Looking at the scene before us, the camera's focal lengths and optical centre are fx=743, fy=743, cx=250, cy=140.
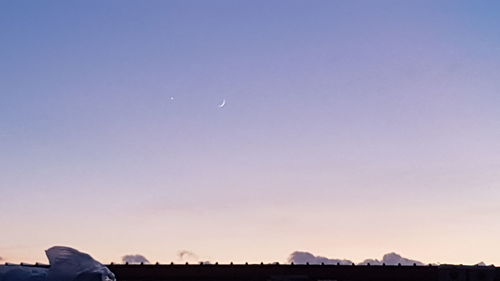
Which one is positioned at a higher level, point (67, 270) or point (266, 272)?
point (266, 272)

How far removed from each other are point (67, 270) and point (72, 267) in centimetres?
15

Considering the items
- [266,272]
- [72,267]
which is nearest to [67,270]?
[72,267]

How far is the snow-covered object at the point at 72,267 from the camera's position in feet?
60.9

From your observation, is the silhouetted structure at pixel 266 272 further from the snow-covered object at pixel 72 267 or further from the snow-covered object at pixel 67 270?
the snow-covered object at pixel 72 267

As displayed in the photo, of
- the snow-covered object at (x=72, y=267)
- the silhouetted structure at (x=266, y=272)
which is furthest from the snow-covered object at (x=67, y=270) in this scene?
the silhouetted structure at (x=266, y=272)

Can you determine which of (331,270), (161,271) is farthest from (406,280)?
(161,271)

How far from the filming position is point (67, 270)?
18.7 meters

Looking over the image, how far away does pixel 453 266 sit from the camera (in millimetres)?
40625

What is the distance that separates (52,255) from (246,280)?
34853 mm

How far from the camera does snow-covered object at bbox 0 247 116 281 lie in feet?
61.0

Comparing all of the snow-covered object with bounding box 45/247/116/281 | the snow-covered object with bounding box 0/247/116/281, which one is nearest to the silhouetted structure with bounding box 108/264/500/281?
the snow-covered object with bounding box 0/247/116/281

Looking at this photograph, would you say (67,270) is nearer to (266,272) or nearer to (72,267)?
(72,267)

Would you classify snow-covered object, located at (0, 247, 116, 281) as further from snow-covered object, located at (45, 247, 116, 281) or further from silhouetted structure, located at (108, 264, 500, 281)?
silhouetted structure, located at (108, 264, 500, 281)

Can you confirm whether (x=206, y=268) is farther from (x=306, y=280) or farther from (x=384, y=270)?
(x=384, y=270)
